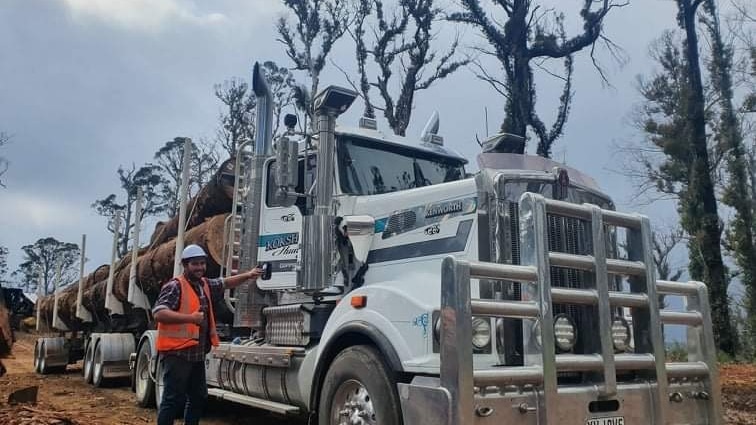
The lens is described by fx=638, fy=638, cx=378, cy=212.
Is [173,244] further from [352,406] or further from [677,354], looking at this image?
[677,354]

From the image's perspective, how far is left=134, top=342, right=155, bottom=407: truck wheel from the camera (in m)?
8.52

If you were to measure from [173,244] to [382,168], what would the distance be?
4.52 m

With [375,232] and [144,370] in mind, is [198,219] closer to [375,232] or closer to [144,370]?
[144,370]

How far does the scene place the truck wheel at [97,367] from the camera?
441 inches

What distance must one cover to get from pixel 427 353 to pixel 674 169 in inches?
814

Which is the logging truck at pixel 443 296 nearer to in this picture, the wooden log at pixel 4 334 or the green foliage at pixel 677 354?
the green foliage at pixel 677 354

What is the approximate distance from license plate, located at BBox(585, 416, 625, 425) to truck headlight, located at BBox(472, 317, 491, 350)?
0.73 meters

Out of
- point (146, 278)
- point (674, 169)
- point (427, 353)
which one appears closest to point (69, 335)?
point (146, 278)

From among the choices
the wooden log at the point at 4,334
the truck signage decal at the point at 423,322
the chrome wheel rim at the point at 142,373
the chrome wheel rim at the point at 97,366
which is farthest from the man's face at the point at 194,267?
the chrome wheel rim at the point at 97,366

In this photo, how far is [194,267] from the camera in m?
5.26

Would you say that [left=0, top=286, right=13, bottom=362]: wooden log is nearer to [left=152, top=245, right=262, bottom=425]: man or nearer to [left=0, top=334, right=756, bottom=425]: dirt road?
[left=0, top=334, right=756, bottom=425]: dirt road

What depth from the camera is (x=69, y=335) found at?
16641 mm

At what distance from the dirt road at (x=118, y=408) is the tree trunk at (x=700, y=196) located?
4.62 m

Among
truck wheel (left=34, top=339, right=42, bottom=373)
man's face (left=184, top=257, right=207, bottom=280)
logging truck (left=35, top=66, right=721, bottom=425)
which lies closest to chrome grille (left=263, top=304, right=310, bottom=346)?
logging truck (left=35, top=66, right=721, bottom=425)
